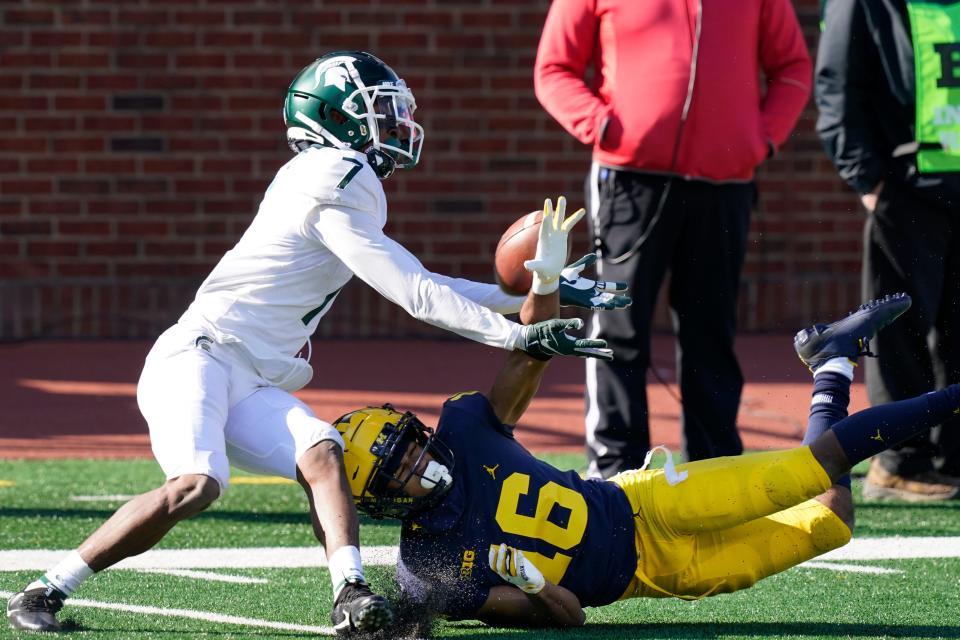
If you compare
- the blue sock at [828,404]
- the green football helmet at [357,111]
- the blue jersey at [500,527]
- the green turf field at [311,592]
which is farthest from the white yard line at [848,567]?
the green football helmet at [357,111]

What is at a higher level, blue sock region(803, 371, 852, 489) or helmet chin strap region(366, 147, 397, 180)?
helmet chin strap region(366, 147, 397, 180)

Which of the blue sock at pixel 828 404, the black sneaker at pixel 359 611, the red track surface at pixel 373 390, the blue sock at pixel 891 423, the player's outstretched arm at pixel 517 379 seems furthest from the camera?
the red track surface at pixel 373 390

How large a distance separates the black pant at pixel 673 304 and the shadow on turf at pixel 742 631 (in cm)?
204

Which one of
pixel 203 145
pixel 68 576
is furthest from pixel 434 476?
pixel 203 145

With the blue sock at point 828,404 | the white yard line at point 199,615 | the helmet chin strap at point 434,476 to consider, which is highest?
the blue sock at point 828,404

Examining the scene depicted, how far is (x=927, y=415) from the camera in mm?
4574

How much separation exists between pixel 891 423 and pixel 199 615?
1947mm

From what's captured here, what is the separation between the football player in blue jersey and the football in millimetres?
312

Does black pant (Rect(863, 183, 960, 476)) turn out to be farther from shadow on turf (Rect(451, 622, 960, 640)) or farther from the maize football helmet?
the maize football helmet

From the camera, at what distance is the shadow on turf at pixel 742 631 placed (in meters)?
4.42

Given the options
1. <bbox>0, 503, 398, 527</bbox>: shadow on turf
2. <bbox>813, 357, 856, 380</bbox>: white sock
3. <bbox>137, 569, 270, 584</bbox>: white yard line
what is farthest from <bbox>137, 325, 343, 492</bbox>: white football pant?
<bbox>0, 503, 398, 527</bbox>: shadow on turf

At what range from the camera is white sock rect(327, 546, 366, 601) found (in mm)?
4172

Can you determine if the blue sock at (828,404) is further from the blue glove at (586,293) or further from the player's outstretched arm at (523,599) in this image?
the player's outstretched arm at (523,599)

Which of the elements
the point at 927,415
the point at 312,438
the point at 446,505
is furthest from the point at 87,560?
the point at 927,415
